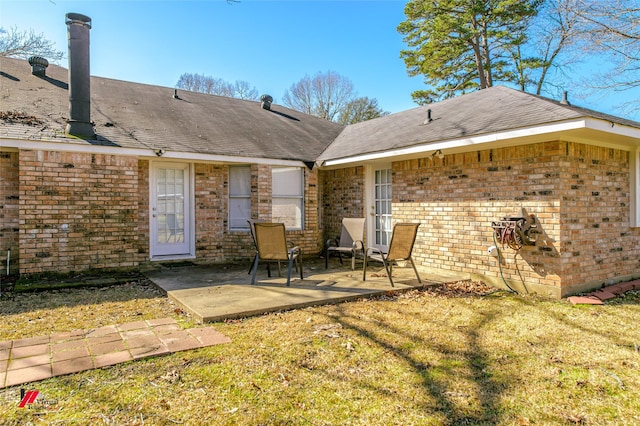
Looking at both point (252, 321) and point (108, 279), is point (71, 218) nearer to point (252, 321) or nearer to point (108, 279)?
point (108, 279)

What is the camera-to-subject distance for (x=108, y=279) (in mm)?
6988

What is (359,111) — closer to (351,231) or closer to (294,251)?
(351,231)

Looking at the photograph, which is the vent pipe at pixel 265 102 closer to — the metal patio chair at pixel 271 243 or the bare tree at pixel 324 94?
the metal patio chair at pixel 271 243

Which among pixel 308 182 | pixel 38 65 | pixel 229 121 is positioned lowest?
pixel 308 182

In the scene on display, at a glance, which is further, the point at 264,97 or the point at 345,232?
the point at 264,97

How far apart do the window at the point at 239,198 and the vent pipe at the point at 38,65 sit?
5.23 metres

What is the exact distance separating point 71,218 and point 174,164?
2.45 m

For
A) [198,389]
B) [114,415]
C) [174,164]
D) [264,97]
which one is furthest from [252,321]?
[264,97]

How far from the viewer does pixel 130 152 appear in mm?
7625

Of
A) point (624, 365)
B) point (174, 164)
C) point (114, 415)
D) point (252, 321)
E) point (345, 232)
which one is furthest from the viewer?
point (174, 164)

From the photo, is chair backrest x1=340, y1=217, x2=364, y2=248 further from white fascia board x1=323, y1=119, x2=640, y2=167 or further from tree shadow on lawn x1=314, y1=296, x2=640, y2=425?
tree shadow on lawn x1=314, y1=296, x2=640, y2=425

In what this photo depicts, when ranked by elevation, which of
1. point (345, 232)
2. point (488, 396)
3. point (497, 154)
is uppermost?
point (497, 154)

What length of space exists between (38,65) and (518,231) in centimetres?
1119

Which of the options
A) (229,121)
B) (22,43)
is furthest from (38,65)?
(22,43)
